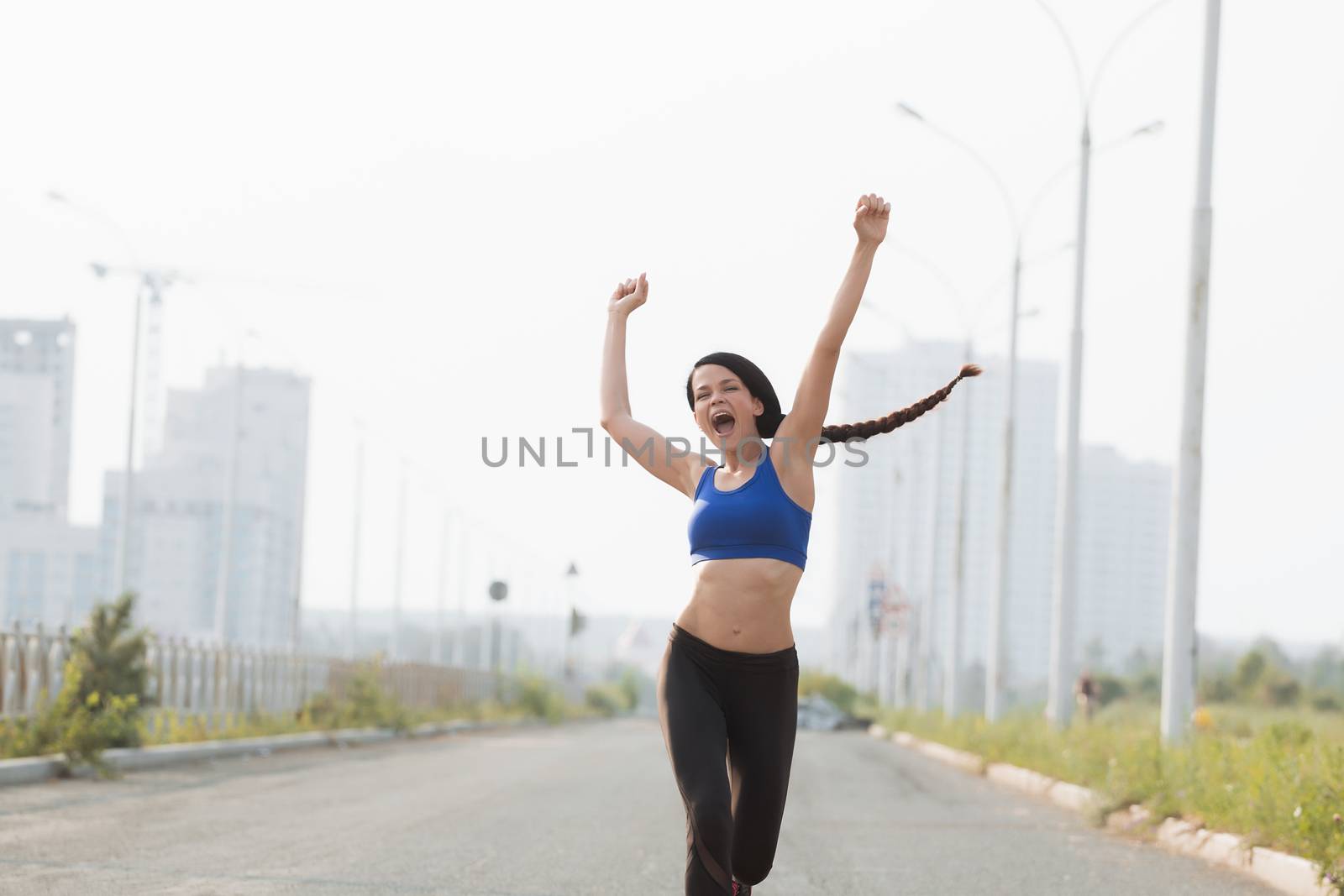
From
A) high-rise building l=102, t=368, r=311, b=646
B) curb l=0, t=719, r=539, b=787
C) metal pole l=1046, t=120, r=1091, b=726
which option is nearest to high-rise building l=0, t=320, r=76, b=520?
high-rise building l=102, t=368, r=311, b=646

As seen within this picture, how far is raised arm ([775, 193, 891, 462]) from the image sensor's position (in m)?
5.46

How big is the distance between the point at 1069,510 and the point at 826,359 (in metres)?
18.8

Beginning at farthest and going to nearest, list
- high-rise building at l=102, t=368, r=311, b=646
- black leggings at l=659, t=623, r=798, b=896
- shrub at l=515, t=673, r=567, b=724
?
1. high-rise building at l=102, t=368, r=311, b=646
2. shrub at l=515, t=673, r=567, b=724
3. black leggings at l=659, t=623, r=798, b=896

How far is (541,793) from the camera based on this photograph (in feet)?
51.8

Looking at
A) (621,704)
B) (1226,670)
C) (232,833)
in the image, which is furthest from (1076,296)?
(621,704)

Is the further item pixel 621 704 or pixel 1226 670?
pixel 621 704

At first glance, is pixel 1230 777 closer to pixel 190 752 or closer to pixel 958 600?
pixel 190 752

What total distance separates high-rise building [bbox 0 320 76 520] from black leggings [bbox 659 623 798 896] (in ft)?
599

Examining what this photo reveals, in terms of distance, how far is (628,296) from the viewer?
20.4ft

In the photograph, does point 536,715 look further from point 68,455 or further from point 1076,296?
point 68,455

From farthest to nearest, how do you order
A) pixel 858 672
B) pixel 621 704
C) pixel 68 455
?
pixel 68 455, pixel 621 704, pixel 858 672

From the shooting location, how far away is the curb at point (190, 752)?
1499 centimetres

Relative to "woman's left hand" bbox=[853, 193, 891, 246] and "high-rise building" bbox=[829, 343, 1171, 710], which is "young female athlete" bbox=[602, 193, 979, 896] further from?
"high-rise building" bbox=[829, 343, 1171, 710]

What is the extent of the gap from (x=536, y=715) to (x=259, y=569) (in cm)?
14183
